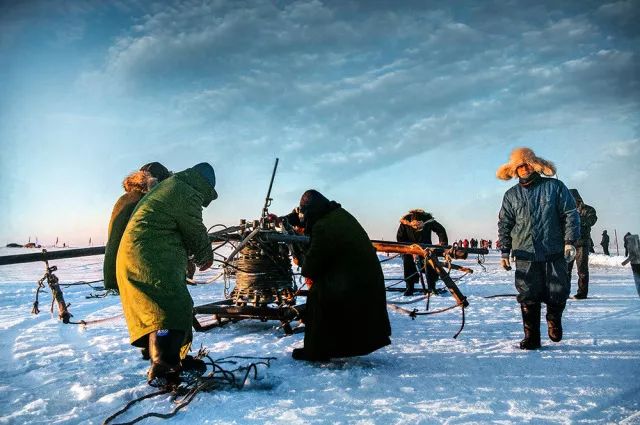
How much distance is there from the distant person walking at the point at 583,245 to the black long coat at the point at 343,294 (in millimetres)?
6280

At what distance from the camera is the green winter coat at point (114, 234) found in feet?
12.7

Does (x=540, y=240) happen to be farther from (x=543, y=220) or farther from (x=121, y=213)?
(x=121, y=213)

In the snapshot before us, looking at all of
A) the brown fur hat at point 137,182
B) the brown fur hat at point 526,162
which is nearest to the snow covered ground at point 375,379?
the brown fur hat at point 137,182

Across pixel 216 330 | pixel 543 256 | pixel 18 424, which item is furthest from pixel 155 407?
pixel 543 256

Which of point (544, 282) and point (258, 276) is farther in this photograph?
point (258, 276)

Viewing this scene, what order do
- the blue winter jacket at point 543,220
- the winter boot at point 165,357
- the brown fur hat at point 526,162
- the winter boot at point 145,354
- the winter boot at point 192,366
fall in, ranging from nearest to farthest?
the winter boot at point 165,357 < the winter boot at point 192,366 < the winter boot at point 145,354 < the blue winter jacket at point 543,220 < the brown fur hat at point 526,162

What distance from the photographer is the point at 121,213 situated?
13.0ft

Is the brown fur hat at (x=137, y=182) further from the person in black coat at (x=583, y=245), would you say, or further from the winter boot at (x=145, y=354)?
the person in black coat at (x=583, y=245)

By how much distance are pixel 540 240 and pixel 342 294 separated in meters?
2.43

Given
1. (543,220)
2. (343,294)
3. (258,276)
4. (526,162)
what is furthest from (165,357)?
(526,162)

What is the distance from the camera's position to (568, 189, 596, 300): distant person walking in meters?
8.44

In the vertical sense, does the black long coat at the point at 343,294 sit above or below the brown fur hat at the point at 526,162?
below

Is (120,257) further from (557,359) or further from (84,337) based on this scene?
(557,359)

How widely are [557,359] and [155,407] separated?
3.62m
